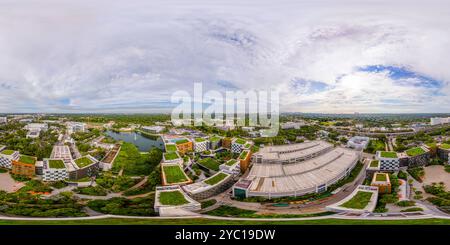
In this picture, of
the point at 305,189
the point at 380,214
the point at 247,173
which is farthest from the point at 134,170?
the point at 380,214

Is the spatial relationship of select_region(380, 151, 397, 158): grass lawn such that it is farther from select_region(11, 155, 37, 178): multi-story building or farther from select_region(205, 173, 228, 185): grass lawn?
select_region(11, 155, 37, 178): multi-story building

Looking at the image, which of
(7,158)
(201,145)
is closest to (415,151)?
(201,145)

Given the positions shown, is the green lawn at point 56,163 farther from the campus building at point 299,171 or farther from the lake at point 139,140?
the campus building at point 299,171

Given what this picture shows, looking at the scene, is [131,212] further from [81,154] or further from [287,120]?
[287,120]

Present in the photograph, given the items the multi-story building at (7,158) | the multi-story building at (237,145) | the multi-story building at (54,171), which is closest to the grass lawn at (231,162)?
the multi-story building at (237,145)

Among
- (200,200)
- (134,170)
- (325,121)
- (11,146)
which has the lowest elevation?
(200,200)

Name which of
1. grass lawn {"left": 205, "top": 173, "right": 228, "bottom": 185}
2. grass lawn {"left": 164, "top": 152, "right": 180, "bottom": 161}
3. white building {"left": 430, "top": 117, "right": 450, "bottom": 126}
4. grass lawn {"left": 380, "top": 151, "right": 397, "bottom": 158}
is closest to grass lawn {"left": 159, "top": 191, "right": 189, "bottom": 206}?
grass lawn {"left": 205, "top": 173, "right": 228, "bottom": 185}
